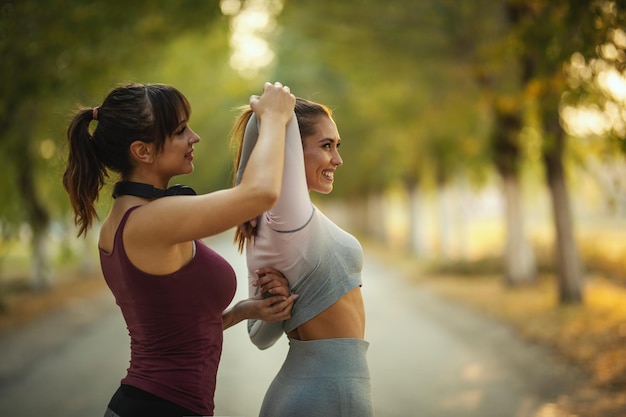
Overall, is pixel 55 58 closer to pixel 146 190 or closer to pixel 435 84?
pixel 435 84

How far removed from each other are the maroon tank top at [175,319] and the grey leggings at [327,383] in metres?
0.26

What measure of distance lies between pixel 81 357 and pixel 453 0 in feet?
27.2

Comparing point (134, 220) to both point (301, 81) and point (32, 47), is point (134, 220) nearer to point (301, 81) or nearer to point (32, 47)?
point (32, 47)

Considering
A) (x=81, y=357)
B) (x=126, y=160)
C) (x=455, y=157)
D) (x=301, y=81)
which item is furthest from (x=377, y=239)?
(x=126, y=160)

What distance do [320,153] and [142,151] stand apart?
1.83ft

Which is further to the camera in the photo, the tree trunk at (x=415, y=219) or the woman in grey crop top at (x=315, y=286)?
the tree trunk at (x=415, y=219)

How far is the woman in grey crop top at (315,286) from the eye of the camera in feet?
7.63

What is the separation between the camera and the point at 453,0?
13188mm

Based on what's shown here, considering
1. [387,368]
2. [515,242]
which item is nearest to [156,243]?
[387,368]

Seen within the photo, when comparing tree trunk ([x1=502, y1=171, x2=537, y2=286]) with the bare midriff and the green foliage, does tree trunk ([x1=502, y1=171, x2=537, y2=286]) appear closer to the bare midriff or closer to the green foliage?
the green foliage

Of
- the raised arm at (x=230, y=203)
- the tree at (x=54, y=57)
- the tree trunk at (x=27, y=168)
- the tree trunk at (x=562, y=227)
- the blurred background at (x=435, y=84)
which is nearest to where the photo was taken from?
the raised arm at (x=230, y=203)

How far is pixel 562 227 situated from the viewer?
12.4 metres

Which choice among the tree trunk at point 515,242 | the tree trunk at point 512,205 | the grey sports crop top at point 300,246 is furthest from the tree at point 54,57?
the tree trunk at point 515,242

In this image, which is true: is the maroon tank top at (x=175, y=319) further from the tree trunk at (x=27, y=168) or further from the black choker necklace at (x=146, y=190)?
the tree trunk at (x=27, y=168)
